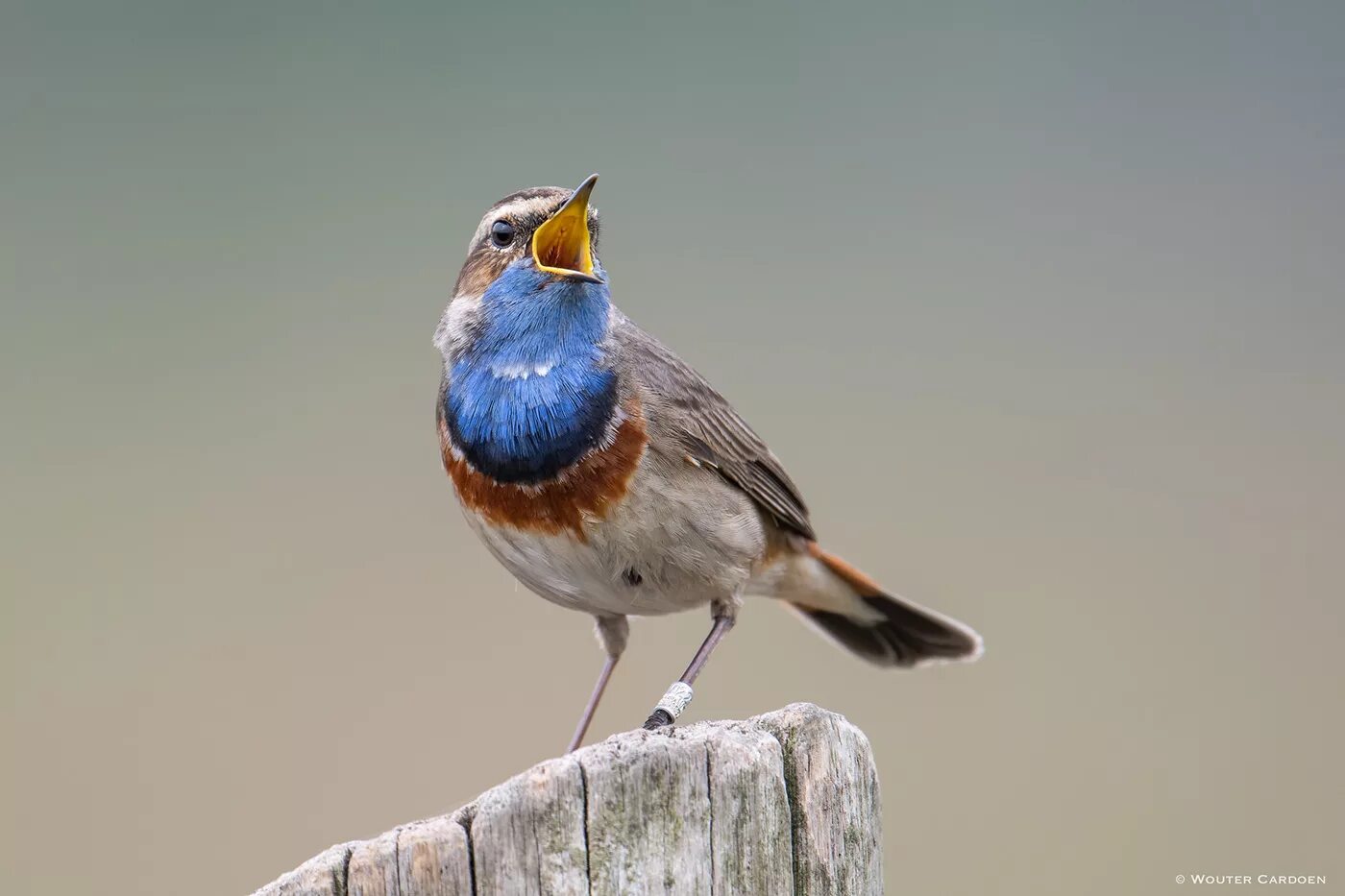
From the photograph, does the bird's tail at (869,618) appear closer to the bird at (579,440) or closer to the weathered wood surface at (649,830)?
the bird at (579,440)

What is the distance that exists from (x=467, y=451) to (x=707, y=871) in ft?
6.07

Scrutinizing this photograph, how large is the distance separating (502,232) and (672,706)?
1566 millimetres

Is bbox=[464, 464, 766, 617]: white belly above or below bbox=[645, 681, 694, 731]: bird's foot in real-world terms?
above

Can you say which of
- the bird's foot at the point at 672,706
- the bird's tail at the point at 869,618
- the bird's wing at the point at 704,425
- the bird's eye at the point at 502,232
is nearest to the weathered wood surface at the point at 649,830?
the bird's foot at the point at 672,706

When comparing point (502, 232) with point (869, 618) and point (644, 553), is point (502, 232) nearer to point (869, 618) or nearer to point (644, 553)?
point (644, 553)

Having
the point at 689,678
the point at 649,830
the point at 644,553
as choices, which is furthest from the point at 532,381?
the point at 649,830

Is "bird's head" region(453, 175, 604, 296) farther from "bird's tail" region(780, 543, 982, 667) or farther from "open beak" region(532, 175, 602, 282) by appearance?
"bird's tail" region(780, 543, 982, 667)

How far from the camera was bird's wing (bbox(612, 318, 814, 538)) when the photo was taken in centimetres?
423

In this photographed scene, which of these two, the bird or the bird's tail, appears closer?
the bird

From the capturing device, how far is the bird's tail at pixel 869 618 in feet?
16.2

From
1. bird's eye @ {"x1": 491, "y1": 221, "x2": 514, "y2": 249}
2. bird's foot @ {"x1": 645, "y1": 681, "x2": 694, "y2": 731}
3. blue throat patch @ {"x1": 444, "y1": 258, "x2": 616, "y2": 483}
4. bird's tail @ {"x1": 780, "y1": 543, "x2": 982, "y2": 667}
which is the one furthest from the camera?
bird's tail @ {"x1": 780, "y1": 543, "x2": 982, "y2": 667}

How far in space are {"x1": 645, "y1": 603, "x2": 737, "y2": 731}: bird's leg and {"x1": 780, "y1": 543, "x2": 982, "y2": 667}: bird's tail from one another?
554 millimetres

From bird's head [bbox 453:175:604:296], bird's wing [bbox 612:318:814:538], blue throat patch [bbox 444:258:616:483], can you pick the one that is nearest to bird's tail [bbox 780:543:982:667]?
bird's wing [bbox 612:318:814:538]

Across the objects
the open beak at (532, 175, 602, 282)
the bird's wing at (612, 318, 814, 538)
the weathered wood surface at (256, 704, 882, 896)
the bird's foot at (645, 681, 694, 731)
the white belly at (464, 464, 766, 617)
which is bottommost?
the weathered wood surface at (256, 704, 882, 896)
